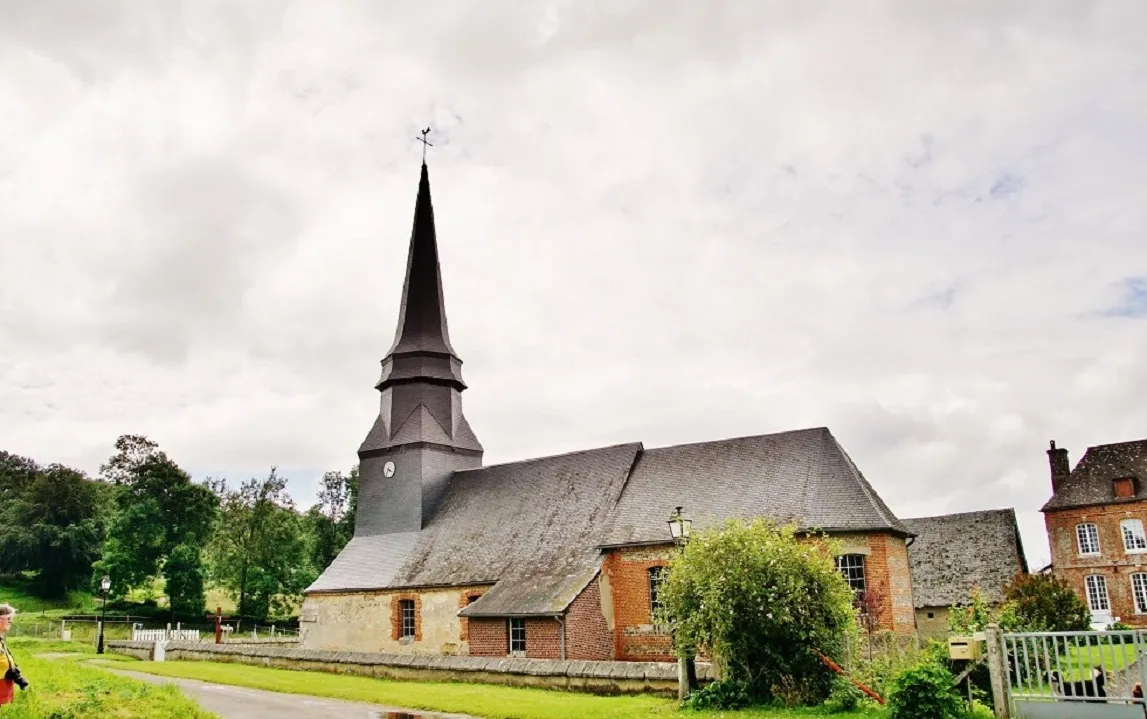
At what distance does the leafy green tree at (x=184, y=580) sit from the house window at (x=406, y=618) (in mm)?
24433

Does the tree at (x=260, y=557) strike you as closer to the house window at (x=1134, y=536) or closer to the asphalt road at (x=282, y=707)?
the asphalt road at (x=282, y=707)

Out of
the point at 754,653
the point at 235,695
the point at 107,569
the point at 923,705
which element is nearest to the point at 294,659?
the point at 235,695

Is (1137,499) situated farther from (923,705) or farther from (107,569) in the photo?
(107,569)

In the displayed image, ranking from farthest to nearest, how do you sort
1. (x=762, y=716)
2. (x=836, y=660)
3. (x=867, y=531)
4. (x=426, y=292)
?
(x=426, y=292) → (x=867, y=531) → (x=836, y=660) → (x=762, y=716)

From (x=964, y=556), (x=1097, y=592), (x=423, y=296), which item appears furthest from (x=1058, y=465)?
(x=423, y=296)

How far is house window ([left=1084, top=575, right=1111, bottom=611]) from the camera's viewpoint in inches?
1577

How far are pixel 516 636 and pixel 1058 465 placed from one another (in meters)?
33.6

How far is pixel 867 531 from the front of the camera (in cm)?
2167

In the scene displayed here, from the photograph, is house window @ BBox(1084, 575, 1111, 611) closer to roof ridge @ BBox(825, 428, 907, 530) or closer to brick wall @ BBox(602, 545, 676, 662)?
roof ridge @ BBox(825, 428, 907, 530)

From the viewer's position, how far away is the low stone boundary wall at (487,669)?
15.7 m

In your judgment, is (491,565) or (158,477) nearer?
(491,565)

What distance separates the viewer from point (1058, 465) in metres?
44.0

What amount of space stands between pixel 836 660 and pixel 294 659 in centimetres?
1575

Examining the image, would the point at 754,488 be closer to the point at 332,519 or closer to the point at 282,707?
the point at 282,707
